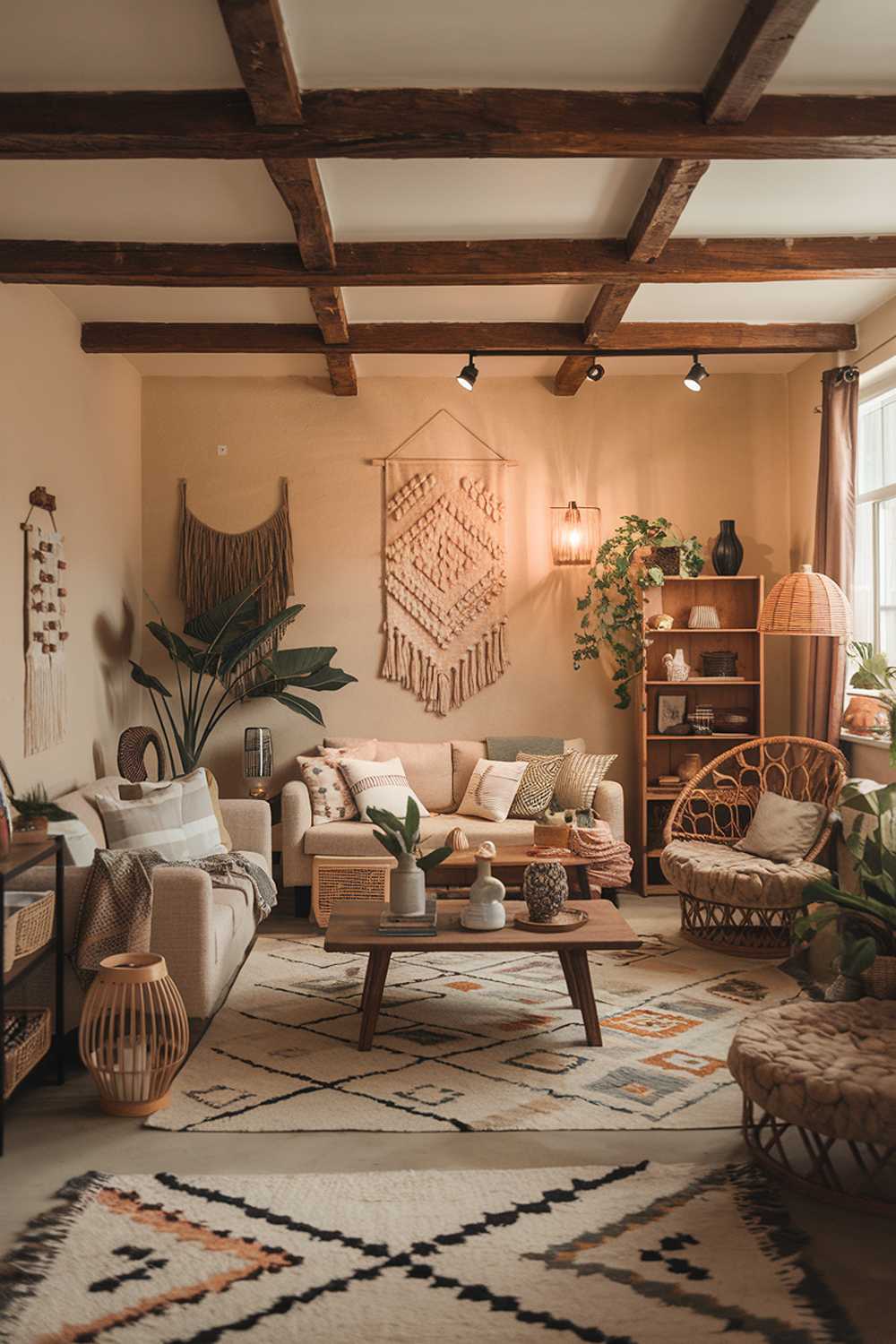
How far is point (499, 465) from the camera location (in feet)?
22.0

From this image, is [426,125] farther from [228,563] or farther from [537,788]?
[228,563]

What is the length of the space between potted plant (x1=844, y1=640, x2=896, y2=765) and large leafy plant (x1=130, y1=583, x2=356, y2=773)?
8.78 feet

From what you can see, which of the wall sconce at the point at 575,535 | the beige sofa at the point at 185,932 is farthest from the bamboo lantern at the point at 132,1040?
the wall sconce at the point at 575,535

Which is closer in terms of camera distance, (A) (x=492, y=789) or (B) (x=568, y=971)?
(B) (x=568, y=971)

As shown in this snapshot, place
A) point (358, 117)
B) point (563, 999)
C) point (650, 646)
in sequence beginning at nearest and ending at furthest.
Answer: point (358, 117)
point (563, 999)
point (650, 646)

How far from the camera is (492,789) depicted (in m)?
6.05

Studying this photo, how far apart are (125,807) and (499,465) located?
3.23 metres

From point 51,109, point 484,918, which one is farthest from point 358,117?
point 484,918

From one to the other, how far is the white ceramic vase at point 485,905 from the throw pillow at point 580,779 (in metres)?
1.96

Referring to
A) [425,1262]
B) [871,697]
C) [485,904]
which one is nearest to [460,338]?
[871,697]

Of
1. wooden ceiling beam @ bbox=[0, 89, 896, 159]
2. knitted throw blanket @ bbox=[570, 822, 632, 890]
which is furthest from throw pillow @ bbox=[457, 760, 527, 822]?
wooden ceiling beam @ bbox=[0, 89, 896, 159]

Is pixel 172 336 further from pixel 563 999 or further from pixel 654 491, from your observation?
pixel 563 999

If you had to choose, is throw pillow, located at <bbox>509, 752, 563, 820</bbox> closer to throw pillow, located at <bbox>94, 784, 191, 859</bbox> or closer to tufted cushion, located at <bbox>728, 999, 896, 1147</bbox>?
throw pillow, located at <bbox>94, 784, 191, 859</bbox>

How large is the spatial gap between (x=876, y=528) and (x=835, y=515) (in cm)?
26
